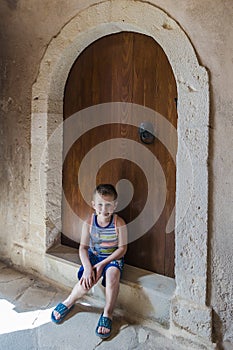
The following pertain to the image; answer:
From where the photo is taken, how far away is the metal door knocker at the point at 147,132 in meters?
2.29

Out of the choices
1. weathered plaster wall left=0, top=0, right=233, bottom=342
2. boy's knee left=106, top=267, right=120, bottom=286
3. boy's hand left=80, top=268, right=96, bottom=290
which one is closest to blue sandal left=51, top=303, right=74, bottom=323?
boy's hand left=80, top=268, right=96, bottom=290

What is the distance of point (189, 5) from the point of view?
189 cm

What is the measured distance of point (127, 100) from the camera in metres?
2.40

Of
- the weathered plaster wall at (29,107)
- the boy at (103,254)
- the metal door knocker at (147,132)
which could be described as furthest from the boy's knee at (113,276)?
the metal door knocker at (147,132)

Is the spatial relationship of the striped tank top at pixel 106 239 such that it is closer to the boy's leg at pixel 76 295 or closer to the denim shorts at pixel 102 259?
the denim shorts at pixel 102 259

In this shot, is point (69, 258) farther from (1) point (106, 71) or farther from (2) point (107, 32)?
(2) point (107, 32)

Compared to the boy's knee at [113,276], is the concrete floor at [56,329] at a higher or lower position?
lower

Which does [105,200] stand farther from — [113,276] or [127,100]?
[127,100]

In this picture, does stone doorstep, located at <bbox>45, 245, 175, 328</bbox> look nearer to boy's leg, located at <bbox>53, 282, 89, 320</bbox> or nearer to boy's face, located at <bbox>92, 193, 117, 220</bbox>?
boy's leg, located at <bbox>53, 282, 89, 320</bbox>

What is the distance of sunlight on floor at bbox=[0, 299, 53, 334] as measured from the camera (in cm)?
199

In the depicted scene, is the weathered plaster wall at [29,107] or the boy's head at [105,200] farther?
the boy's head at [105,200]

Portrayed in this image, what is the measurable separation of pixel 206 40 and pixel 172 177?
0.88 m

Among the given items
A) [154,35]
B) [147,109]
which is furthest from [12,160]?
[154,35]

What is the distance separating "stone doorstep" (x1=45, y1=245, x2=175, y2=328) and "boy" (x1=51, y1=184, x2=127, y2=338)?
0.12 meters
